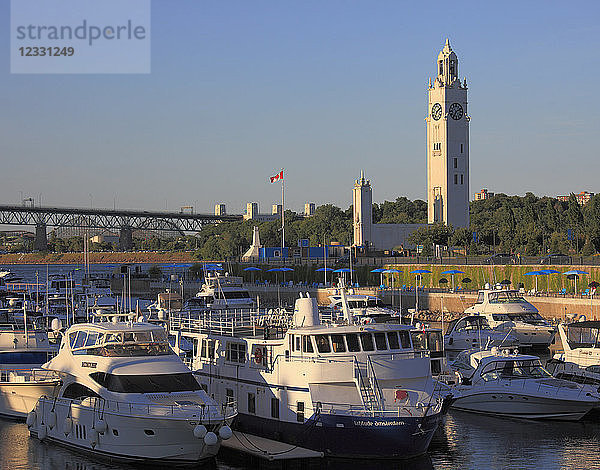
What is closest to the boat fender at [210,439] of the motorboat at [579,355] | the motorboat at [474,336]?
the motorboat at [579,355]

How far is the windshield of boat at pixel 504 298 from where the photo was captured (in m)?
52.7

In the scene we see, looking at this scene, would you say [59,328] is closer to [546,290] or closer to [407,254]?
[546,290]

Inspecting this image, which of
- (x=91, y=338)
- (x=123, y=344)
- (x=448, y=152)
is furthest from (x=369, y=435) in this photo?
(x=448, y=152)

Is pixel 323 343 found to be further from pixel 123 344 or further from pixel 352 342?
pixel 123 344

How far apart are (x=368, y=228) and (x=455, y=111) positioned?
23.0m

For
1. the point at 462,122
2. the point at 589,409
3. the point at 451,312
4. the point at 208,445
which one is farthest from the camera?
the point at 462,122

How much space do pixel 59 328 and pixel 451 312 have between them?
1483 inches

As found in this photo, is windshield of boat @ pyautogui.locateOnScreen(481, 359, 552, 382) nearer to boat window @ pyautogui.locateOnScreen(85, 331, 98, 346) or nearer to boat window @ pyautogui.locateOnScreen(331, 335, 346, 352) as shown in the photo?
boat window @ pyautogui.locateOnScreen(331, 335, 346, 352)

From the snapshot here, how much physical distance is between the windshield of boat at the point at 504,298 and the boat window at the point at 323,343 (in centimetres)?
2652

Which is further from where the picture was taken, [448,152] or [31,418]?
[448,152]

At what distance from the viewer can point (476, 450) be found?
95.6 feet

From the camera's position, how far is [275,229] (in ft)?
552

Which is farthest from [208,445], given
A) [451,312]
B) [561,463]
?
[451,312]

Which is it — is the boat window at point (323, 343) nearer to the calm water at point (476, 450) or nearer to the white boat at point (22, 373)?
the calm water at point (476, 450)
